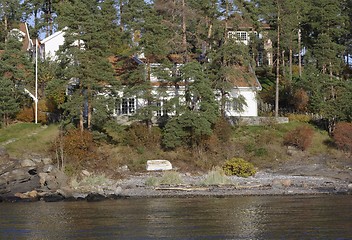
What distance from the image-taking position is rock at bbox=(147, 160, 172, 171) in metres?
40.7

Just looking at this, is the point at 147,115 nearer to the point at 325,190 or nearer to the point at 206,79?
the point at 206,79

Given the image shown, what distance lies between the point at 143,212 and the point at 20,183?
32.3 feet

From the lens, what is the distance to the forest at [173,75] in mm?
43656

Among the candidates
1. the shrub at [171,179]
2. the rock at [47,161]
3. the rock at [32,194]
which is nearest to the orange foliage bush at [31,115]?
the rock at [47,161]

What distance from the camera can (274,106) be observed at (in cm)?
5472

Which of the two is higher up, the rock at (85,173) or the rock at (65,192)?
the rock at (85,173)

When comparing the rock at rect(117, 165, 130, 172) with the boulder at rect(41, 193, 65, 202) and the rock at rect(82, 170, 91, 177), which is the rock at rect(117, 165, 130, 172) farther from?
the boulder at rect(41, 193, 65, 202)

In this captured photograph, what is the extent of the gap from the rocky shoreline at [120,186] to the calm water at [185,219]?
177 centimetres

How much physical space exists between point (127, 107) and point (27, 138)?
28.7 ft

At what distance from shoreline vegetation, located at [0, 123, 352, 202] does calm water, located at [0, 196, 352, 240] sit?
2201 millimetres

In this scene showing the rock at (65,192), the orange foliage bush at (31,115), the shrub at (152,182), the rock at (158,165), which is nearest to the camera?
the rock at (65,192)

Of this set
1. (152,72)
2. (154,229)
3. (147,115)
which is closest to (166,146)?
(147,115)

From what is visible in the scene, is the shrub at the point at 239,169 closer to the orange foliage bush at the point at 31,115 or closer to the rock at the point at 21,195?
the rock at the point at 21,195

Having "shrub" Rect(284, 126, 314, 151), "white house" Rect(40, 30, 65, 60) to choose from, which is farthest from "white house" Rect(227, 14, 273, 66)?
→ "white house" Rect(40, 30, 65, 60)
